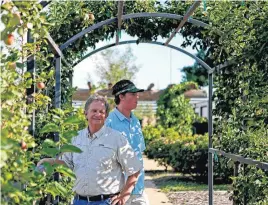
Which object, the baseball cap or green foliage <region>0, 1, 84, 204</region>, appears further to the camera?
the baseball cap

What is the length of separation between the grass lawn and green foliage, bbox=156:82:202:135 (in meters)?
8.54

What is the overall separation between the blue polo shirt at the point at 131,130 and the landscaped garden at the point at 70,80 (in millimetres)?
376

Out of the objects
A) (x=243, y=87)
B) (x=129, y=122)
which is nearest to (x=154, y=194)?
(x=243, y=87)

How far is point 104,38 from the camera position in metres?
6.77

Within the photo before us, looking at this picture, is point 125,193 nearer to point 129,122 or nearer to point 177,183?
point 129,122

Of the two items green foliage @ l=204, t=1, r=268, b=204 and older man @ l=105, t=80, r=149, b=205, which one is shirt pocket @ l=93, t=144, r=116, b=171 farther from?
green foliage @ l=204, t=1, r=268, b=204

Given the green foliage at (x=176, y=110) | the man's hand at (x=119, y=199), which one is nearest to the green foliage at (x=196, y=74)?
the green foliage at (x=176, y=110)

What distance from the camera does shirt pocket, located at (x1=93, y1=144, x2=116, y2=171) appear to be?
3.52 m

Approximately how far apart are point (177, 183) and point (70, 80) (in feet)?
19.0

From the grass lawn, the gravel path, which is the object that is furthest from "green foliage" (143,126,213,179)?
the gravel path

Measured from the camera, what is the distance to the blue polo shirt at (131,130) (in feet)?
14.9

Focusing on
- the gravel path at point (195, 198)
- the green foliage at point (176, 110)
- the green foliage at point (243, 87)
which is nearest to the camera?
the green foliage at point (243, 87)

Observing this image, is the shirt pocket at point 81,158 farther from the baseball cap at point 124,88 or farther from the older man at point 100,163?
the baseball cap at point 124,88

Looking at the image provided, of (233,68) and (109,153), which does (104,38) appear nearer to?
(233,68)
